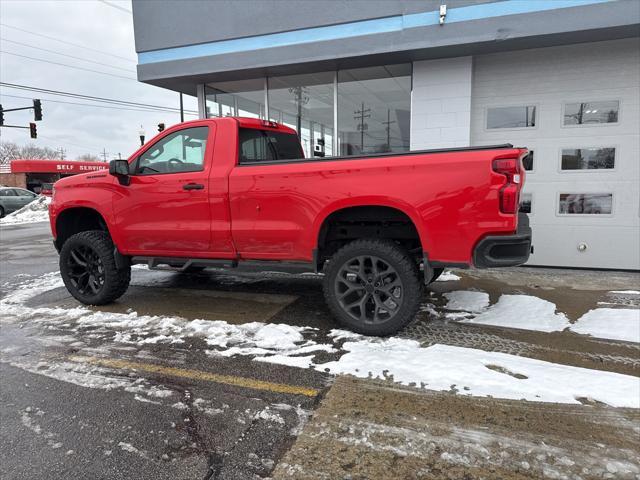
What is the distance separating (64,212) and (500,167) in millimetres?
5147

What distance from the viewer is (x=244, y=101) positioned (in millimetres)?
10047

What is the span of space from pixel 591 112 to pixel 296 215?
586cm

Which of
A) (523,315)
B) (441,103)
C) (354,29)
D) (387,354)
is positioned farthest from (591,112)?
(387,354)

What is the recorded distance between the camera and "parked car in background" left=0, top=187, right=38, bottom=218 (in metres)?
23.9

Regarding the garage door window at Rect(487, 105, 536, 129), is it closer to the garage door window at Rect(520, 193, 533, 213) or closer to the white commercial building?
the white commercial building

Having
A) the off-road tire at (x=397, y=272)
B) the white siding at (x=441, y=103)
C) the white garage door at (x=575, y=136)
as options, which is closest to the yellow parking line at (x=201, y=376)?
the off-road tire at (x=397, y=272)

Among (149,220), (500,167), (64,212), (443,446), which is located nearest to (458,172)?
(500,167)

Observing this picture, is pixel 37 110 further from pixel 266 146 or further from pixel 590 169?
pixel 590 169

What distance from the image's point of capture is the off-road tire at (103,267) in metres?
5.19

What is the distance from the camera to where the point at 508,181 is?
3.50 meters

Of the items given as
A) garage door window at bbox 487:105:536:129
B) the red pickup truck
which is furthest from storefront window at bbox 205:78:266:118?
garage door window at bbox 487:105:536:129

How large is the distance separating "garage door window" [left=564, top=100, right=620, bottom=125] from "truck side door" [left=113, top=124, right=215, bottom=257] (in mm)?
5997

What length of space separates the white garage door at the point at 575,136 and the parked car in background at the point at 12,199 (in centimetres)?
2588

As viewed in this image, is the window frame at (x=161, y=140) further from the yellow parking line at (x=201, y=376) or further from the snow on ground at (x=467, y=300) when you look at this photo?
the snow on ground at (x=467, y=300)
